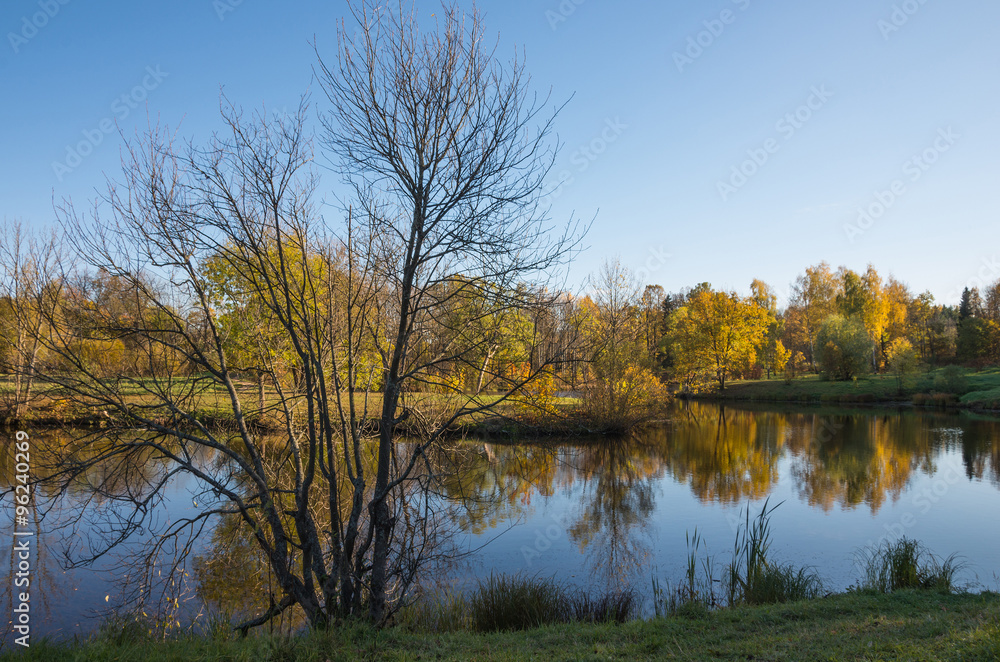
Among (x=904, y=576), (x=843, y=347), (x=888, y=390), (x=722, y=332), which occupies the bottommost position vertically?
(x=904, y=576)

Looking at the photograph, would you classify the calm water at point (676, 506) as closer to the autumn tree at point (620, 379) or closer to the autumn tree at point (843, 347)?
the autumn tree at point (620, 379)

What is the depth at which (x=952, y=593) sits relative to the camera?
6.70 meters

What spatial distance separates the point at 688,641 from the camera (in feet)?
17.5

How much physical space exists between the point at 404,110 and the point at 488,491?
10.8 metres

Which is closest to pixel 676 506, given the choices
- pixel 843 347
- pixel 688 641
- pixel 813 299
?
pixel 688 641

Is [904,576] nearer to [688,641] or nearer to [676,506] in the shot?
[688,641]

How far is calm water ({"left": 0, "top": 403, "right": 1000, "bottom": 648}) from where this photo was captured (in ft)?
28.2

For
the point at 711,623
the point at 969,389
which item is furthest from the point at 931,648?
the point at 969,389

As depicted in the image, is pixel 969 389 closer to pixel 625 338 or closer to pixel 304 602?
pixel 625 338

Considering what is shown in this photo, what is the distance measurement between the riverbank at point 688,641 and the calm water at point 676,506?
144cm

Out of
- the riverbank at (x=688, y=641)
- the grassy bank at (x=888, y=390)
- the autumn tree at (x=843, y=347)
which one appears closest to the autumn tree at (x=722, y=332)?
the grassy bank at (x=888, y=390)

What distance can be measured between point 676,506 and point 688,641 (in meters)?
8.23

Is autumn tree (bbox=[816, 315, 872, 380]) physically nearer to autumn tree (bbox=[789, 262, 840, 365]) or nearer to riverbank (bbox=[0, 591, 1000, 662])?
autumn tree (bbox=[789, 262, 840, 365])

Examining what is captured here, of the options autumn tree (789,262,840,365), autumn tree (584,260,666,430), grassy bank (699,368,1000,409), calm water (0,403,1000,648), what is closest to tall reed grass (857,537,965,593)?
calm water (0,403,1000,648)
